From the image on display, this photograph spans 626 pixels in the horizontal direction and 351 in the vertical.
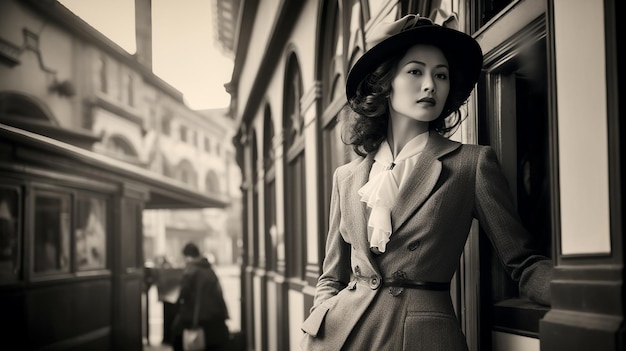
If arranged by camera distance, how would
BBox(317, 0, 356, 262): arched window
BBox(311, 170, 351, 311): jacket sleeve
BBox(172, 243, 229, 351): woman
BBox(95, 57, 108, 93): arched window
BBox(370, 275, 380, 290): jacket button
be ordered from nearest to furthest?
BBox(370, 275, 380, 290): jacket button
BBox(311, 170, 351, 311): jacket sleeve
BBox(317, 0, 356, 262): arched window
BBox(172, 243, 229, 351): woman
BBox(95, 57, 108, 93): arched window

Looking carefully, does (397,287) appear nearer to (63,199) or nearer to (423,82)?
(423,82)

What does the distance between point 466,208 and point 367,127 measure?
1.54 feet

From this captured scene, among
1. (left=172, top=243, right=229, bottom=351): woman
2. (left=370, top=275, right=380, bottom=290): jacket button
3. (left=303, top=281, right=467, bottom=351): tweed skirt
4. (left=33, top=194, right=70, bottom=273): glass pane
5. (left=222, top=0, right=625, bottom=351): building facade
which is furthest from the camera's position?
(left=33, top=194, right=70, bottom=273): glass pane

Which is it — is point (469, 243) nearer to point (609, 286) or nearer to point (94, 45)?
point (609, 286)

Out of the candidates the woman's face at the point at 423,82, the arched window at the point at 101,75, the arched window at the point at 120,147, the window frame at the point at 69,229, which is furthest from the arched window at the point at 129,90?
the woman's face at the point at 423,82

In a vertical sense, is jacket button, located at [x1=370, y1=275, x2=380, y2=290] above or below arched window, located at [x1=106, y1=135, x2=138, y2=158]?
below

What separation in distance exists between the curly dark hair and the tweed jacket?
20 centimetres

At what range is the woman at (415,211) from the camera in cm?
202

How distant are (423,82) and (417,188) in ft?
1.10

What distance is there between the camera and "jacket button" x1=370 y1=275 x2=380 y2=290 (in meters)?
2.09

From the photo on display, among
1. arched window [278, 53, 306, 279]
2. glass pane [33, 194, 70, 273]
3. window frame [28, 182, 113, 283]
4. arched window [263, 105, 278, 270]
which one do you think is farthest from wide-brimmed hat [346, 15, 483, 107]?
arched window [263, 105, 278, 270]

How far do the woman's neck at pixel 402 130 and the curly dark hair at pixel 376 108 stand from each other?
6 centimetres

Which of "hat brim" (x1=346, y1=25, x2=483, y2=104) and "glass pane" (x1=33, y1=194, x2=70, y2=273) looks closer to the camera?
"hat brim" (x1=346, y1=25, x2=483, y2=104)

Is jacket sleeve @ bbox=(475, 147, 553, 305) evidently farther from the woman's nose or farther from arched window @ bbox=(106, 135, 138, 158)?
arched window @ bbox=(106, 135, 138, 158)
